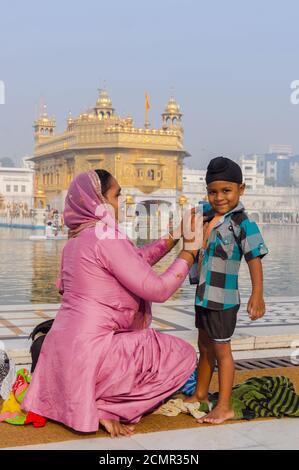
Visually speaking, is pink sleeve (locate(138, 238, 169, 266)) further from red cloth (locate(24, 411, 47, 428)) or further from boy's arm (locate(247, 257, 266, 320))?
red cloth (locate(24, 411, 47, 428))

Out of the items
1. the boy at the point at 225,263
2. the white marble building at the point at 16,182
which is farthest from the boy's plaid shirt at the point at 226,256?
the white marble building at the point at 16,182

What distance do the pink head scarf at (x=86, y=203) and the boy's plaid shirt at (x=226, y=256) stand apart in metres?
0.44

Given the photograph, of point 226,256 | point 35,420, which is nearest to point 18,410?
point 35,420

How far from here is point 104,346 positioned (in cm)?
249

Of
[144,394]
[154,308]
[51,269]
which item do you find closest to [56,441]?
[144,394]

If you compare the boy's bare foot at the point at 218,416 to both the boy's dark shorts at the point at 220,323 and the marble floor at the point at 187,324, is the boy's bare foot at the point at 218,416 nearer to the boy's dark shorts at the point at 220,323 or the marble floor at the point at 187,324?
the boy's dark shorts at the point at 220,323

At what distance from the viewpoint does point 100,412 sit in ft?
8.18

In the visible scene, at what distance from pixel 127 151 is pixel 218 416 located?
39.9 metres

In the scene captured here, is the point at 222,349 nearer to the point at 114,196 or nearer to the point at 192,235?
the point at 192,235

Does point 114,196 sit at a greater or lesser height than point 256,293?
greater

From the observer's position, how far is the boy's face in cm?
265

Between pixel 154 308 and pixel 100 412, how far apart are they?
3.22 m

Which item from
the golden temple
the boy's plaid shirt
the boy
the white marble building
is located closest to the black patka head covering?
the boy
